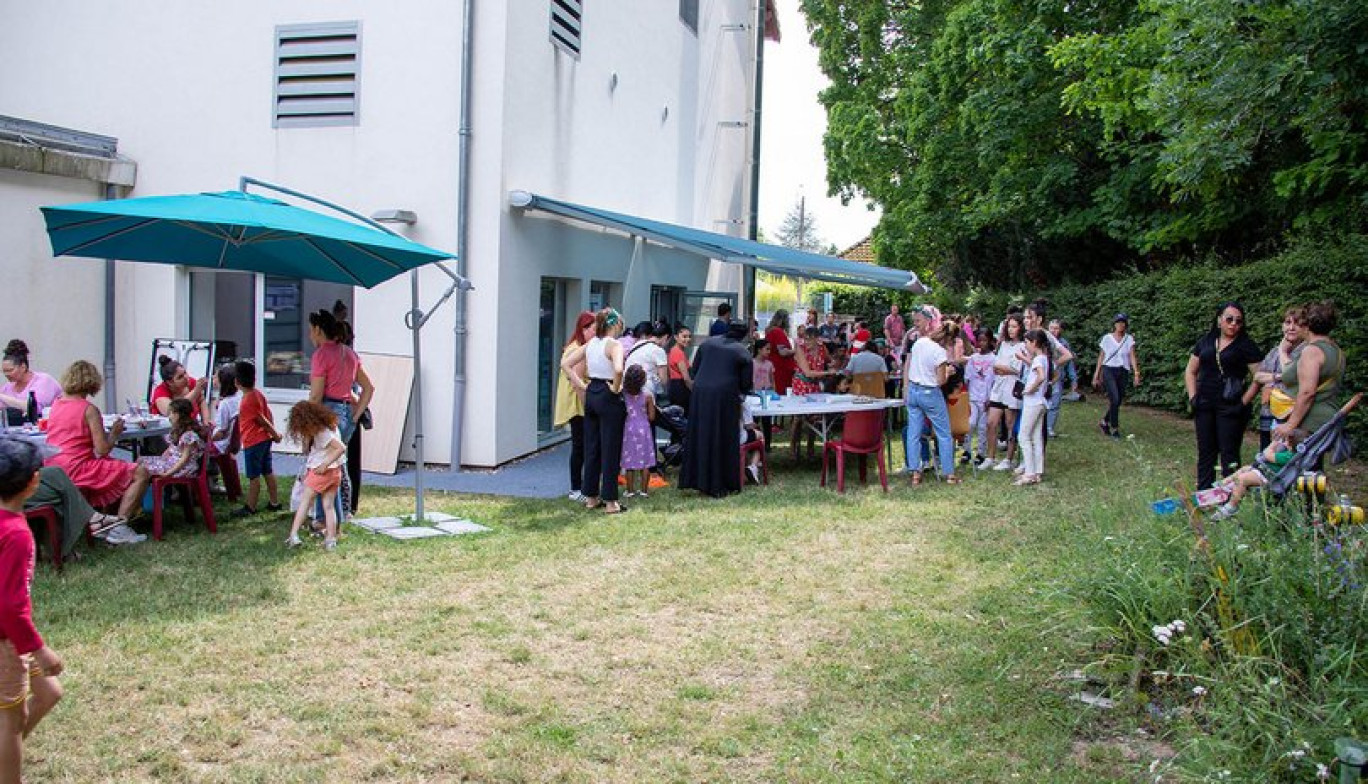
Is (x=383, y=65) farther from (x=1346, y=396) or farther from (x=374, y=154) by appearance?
(x=1346, y=396)

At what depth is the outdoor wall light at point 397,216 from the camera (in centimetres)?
1065

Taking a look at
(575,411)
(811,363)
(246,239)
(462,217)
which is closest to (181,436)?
(246,239)

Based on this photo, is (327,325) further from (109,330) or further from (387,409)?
(109,330)

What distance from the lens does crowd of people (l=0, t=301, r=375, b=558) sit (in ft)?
24.0

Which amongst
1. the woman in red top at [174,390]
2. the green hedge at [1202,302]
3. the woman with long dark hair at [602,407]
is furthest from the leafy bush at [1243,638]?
the green hedge at [1202,302]

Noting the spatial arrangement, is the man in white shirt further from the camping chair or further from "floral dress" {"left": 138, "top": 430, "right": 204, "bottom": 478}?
the camping chair

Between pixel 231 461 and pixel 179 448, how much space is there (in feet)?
3.60

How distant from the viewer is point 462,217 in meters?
10.7

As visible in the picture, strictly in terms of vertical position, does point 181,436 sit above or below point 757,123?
below

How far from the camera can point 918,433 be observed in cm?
1052

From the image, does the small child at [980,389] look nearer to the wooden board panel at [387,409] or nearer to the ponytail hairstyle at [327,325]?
the wooden board panel at [387,409]

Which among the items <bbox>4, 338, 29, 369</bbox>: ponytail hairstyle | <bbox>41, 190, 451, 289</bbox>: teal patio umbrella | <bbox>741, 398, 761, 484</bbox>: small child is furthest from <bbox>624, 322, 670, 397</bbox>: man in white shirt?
<bbox>4, 338, 29, 369</bbox>: ponytail hairstyle

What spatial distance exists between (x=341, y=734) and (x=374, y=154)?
772 centimetres

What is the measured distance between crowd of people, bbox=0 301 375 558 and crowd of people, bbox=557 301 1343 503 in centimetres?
192
